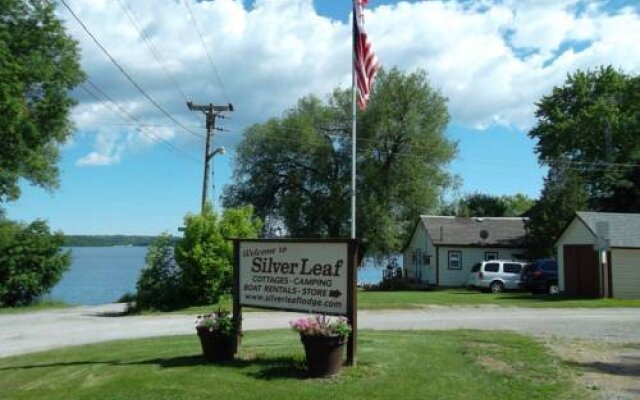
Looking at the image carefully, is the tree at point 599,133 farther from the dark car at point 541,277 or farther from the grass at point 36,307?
the grass at point 36,307

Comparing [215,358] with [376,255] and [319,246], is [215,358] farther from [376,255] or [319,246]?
[376,255]

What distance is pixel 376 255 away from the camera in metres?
50.7

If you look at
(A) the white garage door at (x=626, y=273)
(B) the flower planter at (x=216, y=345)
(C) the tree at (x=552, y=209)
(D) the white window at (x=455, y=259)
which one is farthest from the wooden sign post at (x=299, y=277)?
(D) the white window at (x=455, y=259)

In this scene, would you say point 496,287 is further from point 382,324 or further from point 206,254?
point 382,324

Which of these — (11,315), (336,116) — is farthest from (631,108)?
(11,315)

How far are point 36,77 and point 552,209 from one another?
95.2 ft

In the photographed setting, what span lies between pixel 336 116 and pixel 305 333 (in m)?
42.2

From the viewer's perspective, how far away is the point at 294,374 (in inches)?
378

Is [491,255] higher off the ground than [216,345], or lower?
higher

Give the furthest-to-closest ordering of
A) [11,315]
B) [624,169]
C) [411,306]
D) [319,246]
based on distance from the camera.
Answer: [624,169]
[11,315]
[411,306]
[319,246]

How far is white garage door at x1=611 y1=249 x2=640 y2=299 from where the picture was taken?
102 ft

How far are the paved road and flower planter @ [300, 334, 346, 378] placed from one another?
7570mm

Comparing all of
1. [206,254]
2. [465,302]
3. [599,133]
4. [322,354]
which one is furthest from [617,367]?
[599,133]

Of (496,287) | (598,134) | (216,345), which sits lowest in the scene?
(216,345)
